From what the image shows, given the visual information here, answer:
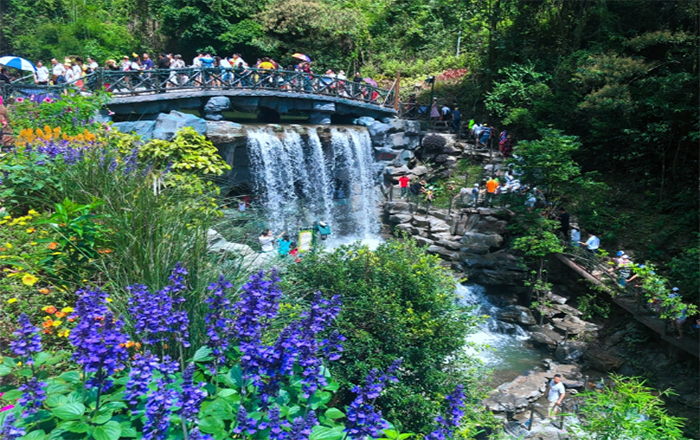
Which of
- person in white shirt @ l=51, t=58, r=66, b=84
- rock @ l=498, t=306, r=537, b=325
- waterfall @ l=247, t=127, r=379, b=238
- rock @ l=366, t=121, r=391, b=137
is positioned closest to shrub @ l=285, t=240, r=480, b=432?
rock @ l=498, t=306, r=537, b=325

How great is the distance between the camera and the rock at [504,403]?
27.8 feet

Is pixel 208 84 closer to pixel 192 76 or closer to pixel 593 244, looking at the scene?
pixel 192 76

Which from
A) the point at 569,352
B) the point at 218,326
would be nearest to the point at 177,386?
the point at 218,326

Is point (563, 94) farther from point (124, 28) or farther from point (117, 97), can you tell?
point (124, 28)

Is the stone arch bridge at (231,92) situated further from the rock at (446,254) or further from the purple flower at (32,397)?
the purple flower at (32,397)

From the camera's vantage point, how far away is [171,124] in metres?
12.2

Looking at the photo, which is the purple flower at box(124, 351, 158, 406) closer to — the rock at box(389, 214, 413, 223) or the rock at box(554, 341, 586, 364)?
the rock at box(554, 341, 586, 364)

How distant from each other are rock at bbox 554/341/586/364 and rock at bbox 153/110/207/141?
10.0 m

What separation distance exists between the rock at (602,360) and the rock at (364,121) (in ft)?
35.7

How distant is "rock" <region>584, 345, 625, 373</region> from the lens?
1018 cm

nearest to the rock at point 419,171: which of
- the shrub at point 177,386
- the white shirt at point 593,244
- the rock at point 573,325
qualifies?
the white shirt at point 593,244

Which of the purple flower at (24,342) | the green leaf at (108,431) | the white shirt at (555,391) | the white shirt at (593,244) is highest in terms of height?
the purple flower at (24,342)

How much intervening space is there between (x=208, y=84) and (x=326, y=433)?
541 inches

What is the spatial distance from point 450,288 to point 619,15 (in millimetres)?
14438
